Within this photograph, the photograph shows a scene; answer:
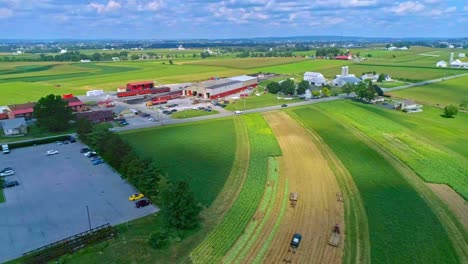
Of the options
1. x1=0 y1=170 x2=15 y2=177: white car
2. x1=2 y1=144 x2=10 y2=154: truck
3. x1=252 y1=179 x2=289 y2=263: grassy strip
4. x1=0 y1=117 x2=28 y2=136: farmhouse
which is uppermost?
x1=0 y1=117 x2=28 y2=136: farmhouse

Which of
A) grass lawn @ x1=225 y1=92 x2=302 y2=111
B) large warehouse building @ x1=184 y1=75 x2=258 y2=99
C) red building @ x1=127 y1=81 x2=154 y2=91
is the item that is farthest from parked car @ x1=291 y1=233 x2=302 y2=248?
red building @ x1=127 y1=81 x2=154 y2=91

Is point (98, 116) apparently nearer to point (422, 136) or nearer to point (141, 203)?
point (141, 203)

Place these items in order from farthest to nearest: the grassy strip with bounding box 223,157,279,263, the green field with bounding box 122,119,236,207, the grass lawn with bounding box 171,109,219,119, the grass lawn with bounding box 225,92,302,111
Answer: the grass lawn with bounding box 225,92,302,111, the grass lawn with bounding box 171,109,219,119, the green field with bounding box 122,119,236,207, the grassy strip with bounding box 223,157,279,263

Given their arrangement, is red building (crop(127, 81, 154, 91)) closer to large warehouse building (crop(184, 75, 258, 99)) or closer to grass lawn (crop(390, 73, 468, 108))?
large warehouse building (crop(184, 75, 258, 99))

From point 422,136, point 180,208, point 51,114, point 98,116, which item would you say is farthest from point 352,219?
→ point 51,114

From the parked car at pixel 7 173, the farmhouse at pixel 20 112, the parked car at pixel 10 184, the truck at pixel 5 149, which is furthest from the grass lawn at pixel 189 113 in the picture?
the parked car at pixel 10 184

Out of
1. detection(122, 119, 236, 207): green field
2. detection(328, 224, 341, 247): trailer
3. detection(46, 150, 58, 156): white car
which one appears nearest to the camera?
detection(328, 224, 341, 247): trailer

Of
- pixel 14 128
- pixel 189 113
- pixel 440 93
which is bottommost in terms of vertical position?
pixel 14 128
